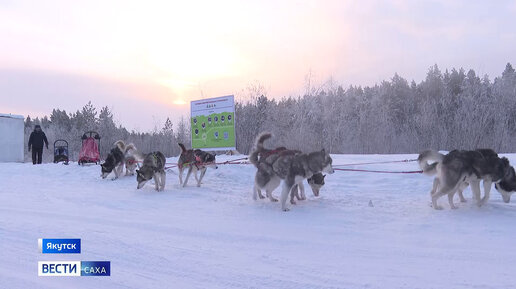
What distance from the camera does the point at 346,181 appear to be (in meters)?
8.20

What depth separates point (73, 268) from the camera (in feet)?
10.2

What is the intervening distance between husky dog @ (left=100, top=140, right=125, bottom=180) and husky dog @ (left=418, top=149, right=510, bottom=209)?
7.52 metres

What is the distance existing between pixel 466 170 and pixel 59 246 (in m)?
4.82

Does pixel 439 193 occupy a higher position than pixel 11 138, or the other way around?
pixel 11 138

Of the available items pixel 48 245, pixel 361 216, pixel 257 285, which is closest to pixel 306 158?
pixel 361 216

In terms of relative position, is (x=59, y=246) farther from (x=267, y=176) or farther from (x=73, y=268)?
(x=267, y=176)

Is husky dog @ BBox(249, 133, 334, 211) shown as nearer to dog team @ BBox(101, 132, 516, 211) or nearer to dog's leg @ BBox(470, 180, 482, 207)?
dog team @ BBox(101, 132, 516, 211)

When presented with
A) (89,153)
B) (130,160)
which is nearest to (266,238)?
(130,160)

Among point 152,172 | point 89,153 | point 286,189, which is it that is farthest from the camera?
point 89,153

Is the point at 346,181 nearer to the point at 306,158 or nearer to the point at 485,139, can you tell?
the point at 306,158

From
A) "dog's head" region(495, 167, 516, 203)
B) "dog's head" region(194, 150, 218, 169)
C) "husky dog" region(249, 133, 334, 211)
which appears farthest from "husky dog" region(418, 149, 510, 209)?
"dog's head" region(194, 150, 218, 169)

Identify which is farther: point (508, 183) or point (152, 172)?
point (152, 172)

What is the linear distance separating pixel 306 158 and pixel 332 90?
2130 cm

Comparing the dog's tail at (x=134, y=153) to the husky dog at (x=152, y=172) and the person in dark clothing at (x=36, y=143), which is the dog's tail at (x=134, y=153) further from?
the person in dark clothing at (x=36, y=143)
